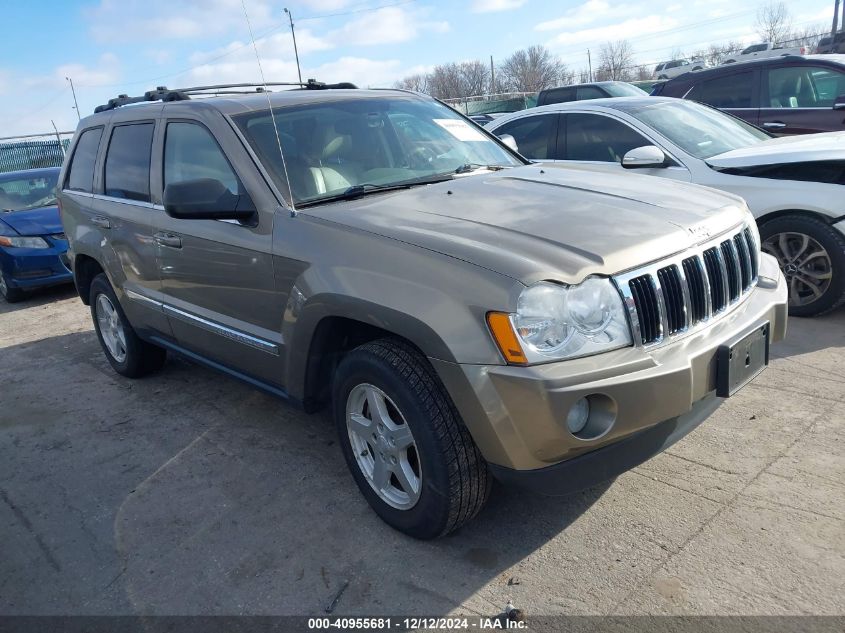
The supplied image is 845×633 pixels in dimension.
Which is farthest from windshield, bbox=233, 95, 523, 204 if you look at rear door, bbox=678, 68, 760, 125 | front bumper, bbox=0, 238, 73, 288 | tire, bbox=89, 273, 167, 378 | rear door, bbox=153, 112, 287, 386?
front bumper, bbox=0, 238, 73, 288

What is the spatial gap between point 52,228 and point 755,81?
8172mm

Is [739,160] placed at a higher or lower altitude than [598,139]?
lower

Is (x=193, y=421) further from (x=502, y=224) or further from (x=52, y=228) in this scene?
(x=52, y=228)

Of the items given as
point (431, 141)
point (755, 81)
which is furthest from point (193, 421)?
point (755, 81)

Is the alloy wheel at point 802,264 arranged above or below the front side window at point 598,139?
below

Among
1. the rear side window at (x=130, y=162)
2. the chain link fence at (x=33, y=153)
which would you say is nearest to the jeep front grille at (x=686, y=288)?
the rear side window at (x=130, y=162)

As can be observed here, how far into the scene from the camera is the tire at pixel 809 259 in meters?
4.83

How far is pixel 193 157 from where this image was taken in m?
3.81

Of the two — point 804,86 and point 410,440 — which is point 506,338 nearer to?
point 410,440

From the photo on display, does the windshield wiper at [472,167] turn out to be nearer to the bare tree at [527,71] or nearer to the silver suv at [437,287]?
the silver suv at [437,287]

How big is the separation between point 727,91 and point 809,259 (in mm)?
3648

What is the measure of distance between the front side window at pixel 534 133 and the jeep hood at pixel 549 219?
312cm

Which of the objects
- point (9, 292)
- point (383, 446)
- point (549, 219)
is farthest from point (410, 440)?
point (9, 292)

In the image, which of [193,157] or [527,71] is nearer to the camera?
[193,157]
